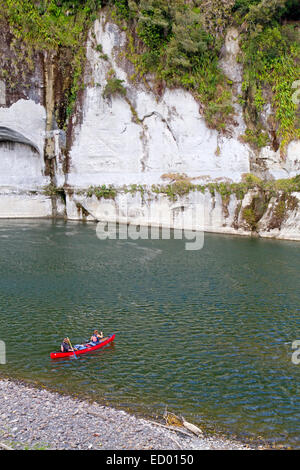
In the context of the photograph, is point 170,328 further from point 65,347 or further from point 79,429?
point 79,429

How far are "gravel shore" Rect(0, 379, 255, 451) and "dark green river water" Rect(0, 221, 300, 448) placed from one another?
68 centimetres

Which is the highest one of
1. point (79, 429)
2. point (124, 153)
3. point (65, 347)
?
point (124, 153)

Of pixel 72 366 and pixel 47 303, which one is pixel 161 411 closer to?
pixel 72 366

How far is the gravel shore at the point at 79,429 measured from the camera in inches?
331

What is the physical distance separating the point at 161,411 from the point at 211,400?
146 cm

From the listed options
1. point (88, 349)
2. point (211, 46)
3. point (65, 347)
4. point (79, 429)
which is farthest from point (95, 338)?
point (211, 46)

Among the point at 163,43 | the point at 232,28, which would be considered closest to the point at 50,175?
the point at 163,43

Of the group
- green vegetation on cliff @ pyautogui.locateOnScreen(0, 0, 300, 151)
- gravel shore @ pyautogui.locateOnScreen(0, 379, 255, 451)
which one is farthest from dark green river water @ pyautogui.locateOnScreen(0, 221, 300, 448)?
green vegetation on cliff @ pyautogui.locateOnScreen(0, 0, 300, 151)

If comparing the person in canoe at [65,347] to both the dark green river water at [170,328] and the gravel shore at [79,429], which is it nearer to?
the dark green river water at [170,328]

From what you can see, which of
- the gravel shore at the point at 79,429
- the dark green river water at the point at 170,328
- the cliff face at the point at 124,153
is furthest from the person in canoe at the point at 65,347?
the cliff face at the point at 124,153

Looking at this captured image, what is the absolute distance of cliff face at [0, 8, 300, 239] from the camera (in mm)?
38844

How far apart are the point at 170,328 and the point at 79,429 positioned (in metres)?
6.84

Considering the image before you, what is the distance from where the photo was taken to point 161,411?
9.95 m

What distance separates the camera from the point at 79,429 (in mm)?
8977
